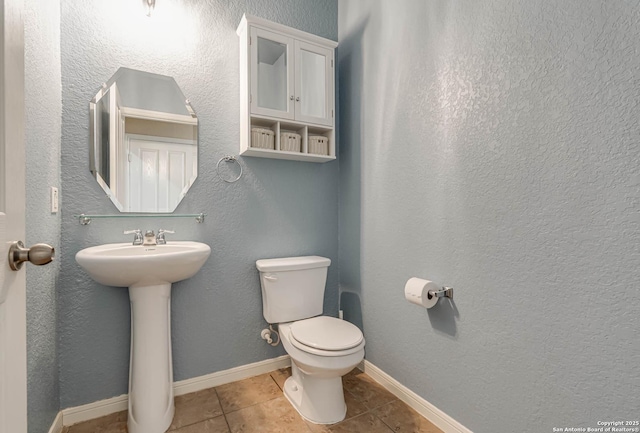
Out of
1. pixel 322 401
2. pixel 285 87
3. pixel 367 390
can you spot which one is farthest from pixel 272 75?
pixel 367 390

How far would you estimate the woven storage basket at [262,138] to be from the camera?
5.89 ft

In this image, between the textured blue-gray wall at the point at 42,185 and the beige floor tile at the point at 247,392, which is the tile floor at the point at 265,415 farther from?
the textured blue-gray wall at the point at 42,185

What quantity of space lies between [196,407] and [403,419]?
1.06 metres

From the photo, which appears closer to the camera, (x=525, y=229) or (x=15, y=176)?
(x=15, y=176)

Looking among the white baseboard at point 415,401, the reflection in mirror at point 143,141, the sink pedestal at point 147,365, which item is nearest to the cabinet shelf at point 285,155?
the reflection in mirror at point 143,141

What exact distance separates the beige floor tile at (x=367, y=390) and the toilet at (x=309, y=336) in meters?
0.17

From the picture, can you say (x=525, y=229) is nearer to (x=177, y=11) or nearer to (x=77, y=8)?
(x=177, y=11)

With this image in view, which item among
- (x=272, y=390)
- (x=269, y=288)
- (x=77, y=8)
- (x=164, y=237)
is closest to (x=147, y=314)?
(x=164, y=237)

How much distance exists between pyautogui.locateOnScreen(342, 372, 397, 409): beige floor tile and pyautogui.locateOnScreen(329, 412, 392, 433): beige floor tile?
0.11m

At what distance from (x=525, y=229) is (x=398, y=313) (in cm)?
83

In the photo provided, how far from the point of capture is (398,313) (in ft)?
5.67

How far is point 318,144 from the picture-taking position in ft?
6.49

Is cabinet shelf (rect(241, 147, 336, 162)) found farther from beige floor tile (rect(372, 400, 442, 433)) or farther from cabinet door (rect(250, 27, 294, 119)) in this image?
beige floor tile (rect(372, 400, 442, 433))

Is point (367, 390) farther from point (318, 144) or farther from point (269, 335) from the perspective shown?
point (318, 144)
